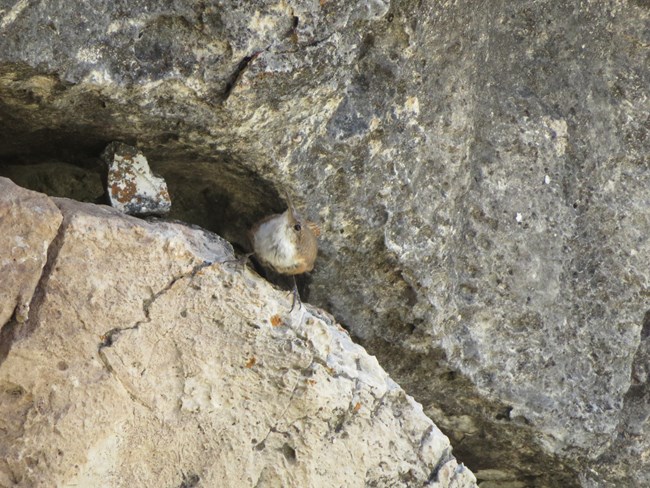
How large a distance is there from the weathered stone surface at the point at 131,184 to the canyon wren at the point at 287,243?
520 millimetres

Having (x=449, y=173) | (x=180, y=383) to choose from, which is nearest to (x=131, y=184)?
(x=180, y=383)

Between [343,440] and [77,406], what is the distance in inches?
46.2

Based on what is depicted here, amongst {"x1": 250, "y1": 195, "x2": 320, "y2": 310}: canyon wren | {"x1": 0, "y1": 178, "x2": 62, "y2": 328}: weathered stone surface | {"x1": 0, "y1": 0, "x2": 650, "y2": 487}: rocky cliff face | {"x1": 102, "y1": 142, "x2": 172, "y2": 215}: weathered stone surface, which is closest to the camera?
{"x1": 0, "y1": 178, "x2": 62, "y2": 328}: weathered stone surface

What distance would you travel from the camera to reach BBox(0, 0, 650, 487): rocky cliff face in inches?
156

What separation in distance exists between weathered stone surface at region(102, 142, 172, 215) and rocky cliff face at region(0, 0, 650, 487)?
67 mm

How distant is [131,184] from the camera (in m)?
4.25

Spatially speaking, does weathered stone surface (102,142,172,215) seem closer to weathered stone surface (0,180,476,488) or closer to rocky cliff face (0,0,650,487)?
rocky cliff face (0,0,650,487)

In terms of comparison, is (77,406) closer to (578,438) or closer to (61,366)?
(61,366)

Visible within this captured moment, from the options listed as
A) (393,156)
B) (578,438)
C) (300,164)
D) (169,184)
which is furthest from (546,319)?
(169,184)

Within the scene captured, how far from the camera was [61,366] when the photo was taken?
143 inches

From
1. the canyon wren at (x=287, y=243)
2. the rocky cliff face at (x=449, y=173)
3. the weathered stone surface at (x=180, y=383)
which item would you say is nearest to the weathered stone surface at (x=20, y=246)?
the weathered stone surface at (x=180, y=383)

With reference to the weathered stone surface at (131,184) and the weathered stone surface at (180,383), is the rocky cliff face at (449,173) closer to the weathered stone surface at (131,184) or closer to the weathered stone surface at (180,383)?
the weathered stone surface at (131,184)

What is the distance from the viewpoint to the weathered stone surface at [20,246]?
3.52 metres

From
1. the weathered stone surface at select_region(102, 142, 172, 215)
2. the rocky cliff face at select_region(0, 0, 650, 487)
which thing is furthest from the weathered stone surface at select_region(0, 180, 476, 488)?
the rocky cliff face at select_region(0, 0, 650, 487)
